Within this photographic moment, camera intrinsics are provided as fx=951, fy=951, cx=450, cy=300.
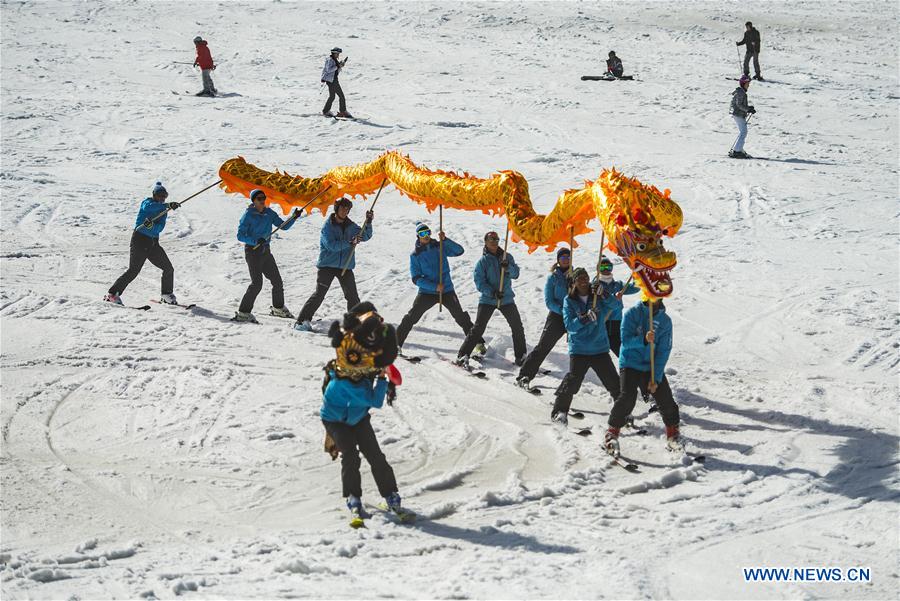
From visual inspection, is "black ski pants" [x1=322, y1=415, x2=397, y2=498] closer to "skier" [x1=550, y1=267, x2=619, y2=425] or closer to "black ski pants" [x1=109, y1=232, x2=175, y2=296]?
"skier" [x1=550, y1=267, x2=619, y2=425]

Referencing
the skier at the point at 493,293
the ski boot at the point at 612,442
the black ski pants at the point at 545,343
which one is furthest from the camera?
the skier at the point at 493,293

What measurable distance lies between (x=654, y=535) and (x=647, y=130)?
1426 centimetres

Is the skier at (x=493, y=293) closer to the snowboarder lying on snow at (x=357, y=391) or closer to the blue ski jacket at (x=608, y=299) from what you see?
the blue ski jacket at (x=608, y=299)

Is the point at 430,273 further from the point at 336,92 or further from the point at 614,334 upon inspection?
the point at 336,92

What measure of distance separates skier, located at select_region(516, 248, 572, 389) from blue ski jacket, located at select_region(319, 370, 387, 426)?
Result: 9.74 feet

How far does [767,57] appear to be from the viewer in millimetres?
25672

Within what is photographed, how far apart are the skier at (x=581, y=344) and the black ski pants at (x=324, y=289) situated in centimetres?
338

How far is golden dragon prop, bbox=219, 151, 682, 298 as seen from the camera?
25.9 ft

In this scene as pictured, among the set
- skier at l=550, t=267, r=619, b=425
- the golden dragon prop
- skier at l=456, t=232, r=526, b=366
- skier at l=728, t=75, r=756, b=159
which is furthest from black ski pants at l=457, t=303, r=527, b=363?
skier at l=728, t=75, r=756, b=159

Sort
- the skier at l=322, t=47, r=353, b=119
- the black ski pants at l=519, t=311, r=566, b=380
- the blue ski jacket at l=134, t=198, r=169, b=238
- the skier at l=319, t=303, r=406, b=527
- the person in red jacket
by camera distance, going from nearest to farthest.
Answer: the skier at l=319, t=303, r=406, b=527 < the black ski pants at l=519, t=311, r=566, b=380 < the blue ski jacket at l=134, t=198, r=169, b=238 < the skier at l=322, t=47, r=353, b=119 < the person in red jacket

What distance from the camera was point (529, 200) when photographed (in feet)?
32.0

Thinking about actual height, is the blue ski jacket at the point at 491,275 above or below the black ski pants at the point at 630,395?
above

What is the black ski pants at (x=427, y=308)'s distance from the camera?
1062 centimetres

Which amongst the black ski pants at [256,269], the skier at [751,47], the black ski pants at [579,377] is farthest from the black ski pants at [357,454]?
the skier at [751,47]
